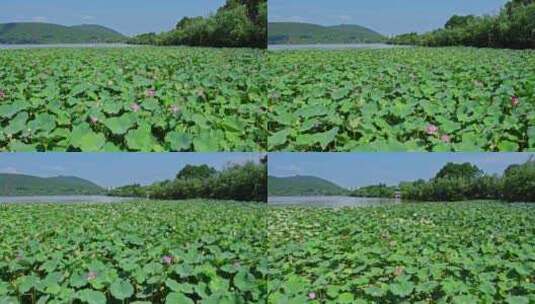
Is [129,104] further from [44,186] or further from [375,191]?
[375,191]

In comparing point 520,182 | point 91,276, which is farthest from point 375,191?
point 91,276

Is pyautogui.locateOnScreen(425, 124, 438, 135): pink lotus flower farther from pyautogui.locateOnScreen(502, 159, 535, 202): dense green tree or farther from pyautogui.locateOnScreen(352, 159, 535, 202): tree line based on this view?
pyautogui.locateOnScreen(502, 159, 535, 202): dense green tree

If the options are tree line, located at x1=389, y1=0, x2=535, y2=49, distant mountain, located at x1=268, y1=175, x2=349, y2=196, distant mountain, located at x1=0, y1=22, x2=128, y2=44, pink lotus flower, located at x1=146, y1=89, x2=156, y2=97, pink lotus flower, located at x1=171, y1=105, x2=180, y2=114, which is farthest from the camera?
distant mountain, located at x1=0, y1=22, x2=128, y2=44

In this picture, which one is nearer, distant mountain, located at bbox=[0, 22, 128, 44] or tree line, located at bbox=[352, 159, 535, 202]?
tree line, located at bbox=[352, 159, 535, 202]

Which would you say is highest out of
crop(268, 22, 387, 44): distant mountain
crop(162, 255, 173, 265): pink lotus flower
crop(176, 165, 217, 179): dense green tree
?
crop(268, 22, 387, 44): distant mountain

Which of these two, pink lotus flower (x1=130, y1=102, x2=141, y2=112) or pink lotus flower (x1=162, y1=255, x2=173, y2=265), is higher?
pink lotus flower (x1=130, y1=102, x2=141, y2=112)

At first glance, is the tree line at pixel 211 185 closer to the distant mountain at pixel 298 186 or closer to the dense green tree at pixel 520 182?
the distant mountain at pixel 298 186

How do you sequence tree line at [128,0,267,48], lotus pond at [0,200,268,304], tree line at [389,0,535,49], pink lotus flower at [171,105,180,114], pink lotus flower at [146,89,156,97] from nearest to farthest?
lotus pond at [0,200,268,304] < pink lotus flower at [171,105,180,114] < pink lotus flower at [146,89,156,97] < tree line at [389,0,535,49] < tree line at [128,0,267,48]

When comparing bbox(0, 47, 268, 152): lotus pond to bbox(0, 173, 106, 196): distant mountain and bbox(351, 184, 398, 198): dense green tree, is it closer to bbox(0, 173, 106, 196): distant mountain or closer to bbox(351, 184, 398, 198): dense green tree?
bbox(0, 173, 106, 196): distant mountain

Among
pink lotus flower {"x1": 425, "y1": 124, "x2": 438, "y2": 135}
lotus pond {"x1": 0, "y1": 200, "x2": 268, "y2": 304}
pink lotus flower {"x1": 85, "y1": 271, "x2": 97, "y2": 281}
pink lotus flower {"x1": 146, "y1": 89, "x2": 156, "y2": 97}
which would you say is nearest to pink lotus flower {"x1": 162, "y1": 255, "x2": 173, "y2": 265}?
lotus pond {"x1": 0, "y1": 200, "x2": 268, "y2": 304}
